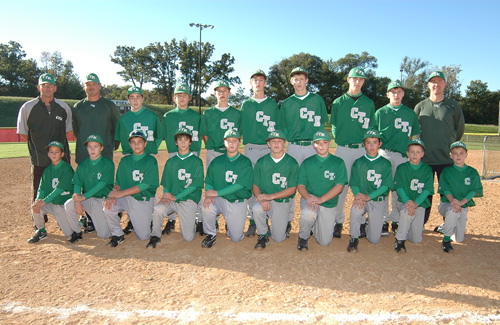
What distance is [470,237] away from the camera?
4.97 m

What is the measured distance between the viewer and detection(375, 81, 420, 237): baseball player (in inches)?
199

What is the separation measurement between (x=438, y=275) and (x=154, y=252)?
3347mm

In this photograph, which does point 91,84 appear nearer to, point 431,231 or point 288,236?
point 288,236

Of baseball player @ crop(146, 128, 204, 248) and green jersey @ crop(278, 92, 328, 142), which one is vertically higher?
green jersey @ crop(278, 92, 328, 142)

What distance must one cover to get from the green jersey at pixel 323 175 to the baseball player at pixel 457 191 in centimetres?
154

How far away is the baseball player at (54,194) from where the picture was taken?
4.77 metres

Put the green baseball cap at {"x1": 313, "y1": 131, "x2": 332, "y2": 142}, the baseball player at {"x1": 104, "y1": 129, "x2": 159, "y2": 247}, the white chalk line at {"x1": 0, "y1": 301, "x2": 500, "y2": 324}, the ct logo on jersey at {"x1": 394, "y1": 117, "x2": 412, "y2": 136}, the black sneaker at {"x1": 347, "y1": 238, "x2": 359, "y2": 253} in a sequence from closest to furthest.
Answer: the white chalk line at {"x1": 0, "y1": 301, "x2": 500, "y2": 324} < the black sneaker at {"x1": 347, "y1": 238, "x2": 359, "y2": 253} < the green baseball cap at {"x1": 313, "y1": 131, "x2": 332, "y2": 142} < the baseball player at {"x1": 104, "y1": 129, "x2": 159, "y2": 247} < the ct logo on jersey at {"x1": 394, "y1": 117, "x2": 412, "y2": 136}

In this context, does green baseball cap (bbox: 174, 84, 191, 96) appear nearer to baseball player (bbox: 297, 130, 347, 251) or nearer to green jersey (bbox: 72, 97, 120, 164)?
green jersey (bbox: 72, 97, 120, 164)

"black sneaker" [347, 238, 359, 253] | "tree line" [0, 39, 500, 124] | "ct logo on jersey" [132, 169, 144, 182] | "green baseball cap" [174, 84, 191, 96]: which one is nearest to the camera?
"black sneaker" [347, 238, 359, 253]

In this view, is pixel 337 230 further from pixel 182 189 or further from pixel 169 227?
pixel 169 227

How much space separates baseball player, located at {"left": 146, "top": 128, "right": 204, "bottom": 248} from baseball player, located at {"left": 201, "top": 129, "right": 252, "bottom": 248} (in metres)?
0.19

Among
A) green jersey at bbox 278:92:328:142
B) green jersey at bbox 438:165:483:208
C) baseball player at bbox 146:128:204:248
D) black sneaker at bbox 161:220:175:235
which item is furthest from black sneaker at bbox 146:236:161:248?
green jersey at bbox 438:165:483:208

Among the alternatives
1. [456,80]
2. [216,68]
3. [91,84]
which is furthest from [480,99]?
[91,84]

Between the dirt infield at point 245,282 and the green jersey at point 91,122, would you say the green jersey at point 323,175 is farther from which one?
the green jersey at point 91,122
